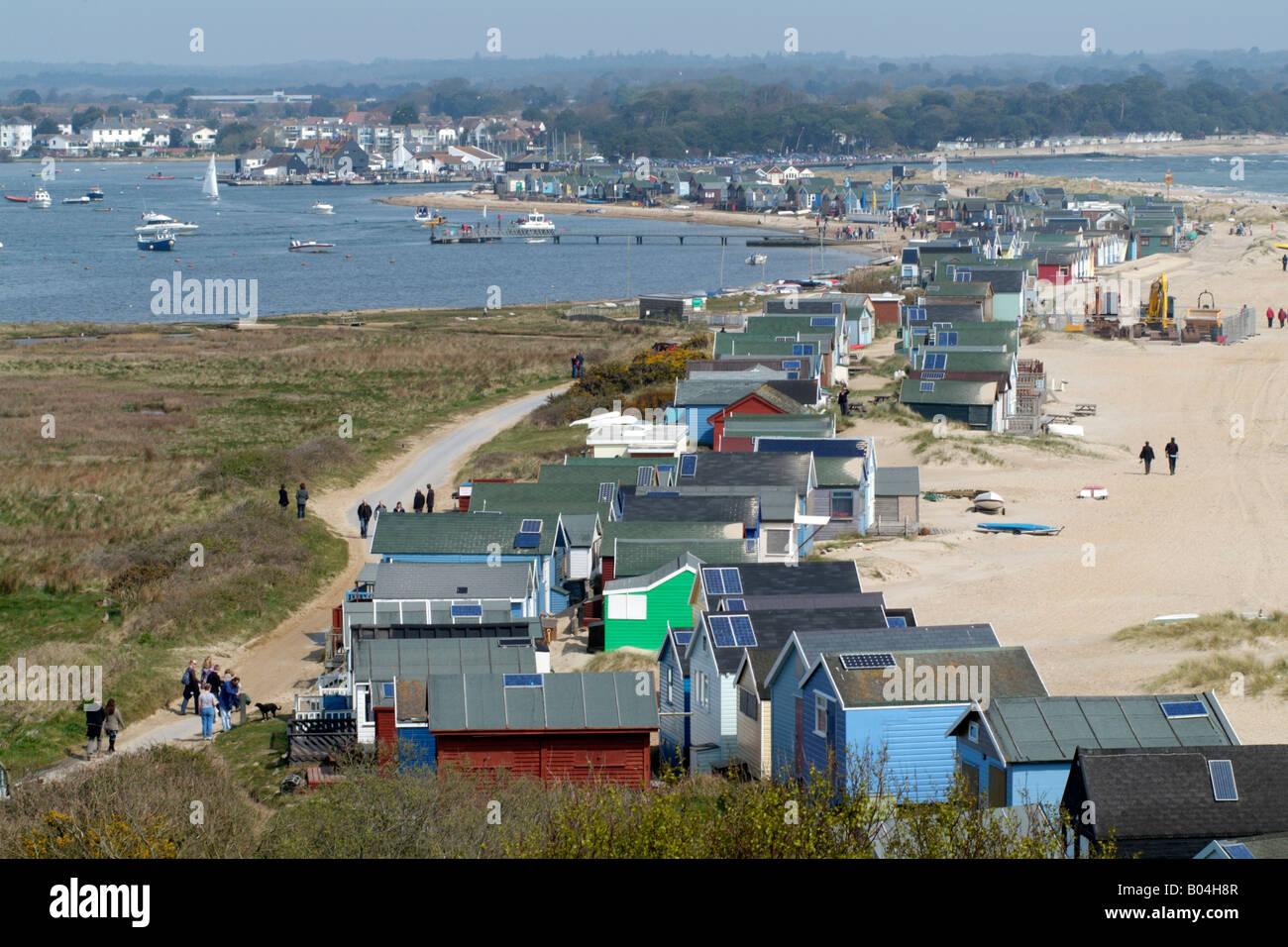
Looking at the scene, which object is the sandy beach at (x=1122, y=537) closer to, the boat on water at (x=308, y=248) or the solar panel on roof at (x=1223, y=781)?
the solar panel on roof at (x=1223, y=781)

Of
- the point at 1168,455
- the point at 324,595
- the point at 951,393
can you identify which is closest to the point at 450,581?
the point at 324,595

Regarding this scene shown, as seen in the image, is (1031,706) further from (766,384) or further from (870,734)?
(766,384)

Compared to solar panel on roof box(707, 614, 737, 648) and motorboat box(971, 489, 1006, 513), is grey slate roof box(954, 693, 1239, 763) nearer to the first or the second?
solar panel on roof box(707, 614, 737, 648)

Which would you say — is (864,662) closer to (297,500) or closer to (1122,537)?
(1122,537)

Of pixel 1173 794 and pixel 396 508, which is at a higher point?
pixel 1173 794

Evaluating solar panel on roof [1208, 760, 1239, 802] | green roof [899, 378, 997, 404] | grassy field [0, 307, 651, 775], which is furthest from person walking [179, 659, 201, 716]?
green roof [899, 378, 997, 404]

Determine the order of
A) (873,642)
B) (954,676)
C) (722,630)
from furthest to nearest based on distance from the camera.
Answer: (722,630)
(873,642)
(954,676)
